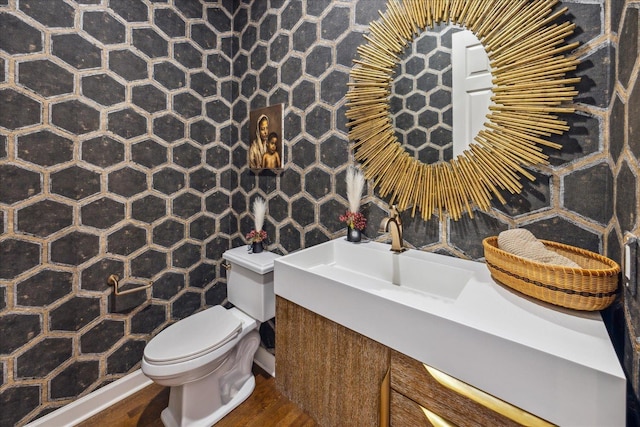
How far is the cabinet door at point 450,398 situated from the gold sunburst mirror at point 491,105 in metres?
0.69

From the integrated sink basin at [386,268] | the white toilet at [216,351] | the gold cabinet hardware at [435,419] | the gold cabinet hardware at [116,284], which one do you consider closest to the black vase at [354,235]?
the integrated sink basin at [386,268]

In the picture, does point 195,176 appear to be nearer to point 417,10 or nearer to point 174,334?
point 174,334

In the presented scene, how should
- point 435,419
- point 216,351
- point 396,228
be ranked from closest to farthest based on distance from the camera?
point 435,419
point 396,228
point 216,351

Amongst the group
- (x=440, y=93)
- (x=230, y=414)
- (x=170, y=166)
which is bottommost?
(x=230, y=414)

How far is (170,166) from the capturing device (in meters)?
1.77

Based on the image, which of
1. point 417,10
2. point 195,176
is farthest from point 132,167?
point 417,10

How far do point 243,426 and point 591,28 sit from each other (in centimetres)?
228

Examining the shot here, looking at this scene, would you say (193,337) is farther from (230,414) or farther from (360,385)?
(360,385)

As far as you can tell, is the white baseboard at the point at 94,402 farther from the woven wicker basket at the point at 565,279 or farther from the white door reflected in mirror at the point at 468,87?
the white door reflected in mirror at the point at 468,87

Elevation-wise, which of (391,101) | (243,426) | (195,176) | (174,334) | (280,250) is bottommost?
(243,426)

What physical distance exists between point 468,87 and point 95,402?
2569mm

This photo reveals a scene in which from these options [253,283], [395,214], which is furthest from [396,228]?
[253,283]

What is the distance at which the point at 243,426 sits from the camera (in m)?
1.41

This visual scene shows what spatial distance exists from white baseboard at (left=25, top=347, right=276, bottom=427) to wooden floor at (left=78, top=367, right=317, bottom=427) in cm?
3
